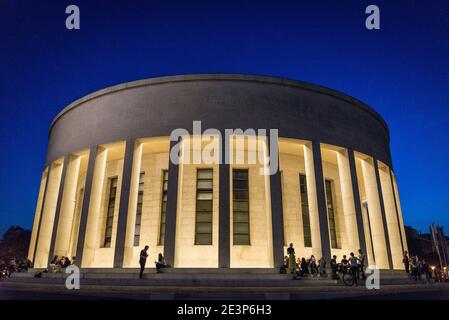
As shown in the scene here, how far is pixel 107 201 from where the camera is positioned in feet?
70.9

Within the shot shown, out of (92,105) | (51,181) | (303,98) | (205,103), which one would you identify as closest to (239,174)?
(205,103)

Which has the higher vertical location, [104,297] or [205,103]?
[205,103]

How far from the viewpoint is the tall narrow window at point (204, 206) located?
18.4m

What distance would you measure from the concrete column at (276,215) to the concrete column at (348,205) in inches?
192

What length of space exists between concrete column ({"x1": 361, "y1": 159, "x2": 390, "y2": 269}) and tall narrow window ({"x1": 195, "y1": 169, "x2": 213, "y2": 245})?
10586mm

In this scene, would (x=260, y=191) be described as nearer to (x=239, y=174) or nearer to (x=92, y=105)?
(x=239, y=174)

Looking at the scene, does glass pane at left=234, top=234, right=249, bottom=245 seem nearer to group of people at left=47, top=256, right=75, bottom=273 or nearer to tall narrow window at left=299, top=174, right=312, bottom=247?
tall narrow window at left=299, top=174, right=312, bottom=247

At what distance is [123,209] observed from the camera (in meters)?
17.6

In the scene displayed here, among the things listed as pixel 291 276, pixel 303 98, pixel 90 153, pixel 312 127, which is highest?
pixel 303 98

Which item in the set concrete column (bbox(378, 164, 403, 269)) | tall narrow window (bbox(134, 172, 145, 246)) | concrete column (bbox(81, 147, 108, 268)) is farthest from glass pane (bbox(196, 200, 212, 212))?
concrete column (bbox(378, 164, 403, 269))

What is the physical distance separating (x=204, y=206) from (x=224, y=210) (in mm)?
2640

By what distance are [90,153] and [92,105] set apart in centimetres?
349

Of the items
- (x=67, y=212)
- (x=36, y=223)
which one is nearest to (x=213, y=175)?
(x=67, y=212)
